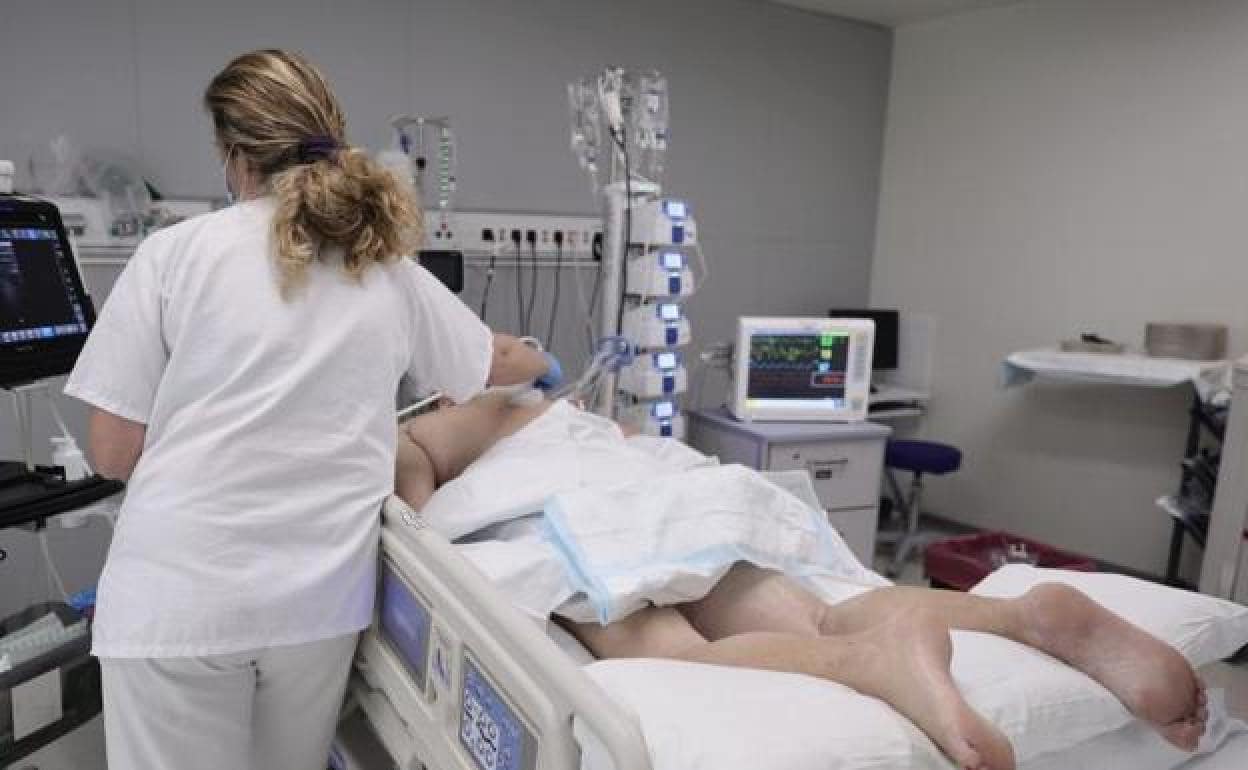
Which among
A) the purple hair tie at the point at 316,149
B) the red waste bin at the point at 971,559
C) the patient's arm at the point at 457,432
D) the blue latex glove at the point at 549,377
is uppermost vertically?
the purple hair tie at the point at 316,149

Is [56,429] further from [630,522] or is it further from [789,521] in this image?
[789,521]

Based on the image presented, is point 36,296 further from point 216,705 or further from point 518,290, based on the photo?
point 518,290

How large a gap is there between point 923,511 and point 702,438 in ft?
5.75

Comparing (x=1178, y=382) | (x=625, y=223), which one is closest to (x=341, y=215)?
(x=625, y=223)

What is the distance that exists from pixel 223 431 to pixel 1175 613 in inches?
56.3

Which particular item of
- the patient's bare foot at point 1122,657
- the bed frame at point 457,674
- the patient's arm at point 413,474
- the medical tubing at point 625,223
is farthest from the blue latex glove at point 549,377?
the patient's bare foot at point 1122,657

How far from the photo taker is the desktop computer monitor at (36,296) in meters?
1.50

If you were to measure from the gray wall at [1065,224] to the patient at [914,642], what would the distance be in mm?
2710

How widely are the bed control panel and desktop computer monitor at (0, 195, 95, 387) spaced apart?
767mm

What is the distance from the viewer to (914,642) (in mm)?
1029

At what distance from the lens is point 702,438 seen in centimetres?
323

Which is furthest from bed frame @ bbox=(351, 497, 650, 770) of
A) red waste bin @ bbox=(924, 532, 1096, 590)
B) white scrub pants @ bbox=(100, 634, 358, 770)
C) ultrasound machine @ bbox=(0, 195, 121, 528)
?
red waste bin @ bbox=(924, 532, 1096, 590)

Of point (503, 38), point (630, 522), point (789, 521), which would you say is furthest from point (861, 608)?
point (503, 38)

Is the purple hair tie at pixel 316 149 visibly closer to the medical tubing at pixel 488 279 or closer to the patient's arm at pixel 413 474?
the patient's arm at pixel 413 474
